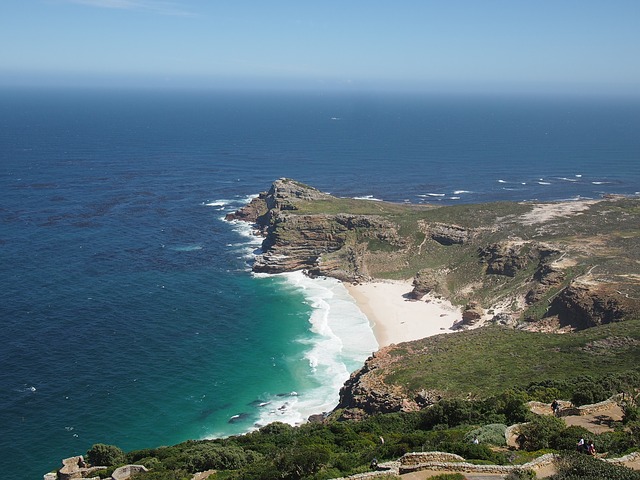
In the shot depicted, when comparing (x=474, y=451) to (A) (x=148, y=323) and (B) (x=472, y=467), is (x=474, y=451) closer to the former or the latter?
(B) (x=472, y=467)

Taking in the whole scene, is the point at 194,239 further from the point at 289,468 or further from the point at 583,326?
the point at 289,468

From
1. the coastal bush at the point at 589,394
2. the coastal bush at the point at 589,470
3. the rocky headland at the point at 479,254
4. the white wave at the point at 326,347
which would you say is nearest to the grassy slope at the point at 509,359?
the rocky headland at the point at 479,254

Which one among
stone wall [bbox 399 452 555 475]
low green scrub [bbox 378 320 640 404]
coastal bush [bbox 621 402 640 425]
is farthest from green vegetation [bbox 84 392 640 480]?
low green scrub [bbox 378 320 640 404]

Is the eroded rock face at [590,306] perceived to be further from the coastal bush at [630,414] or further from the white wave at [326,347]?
the coastal bush at [630,414]

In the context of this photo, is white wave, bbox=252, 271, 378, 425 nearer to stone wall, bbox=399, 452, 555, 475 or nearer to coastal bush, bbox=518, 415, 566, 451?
coastal bush, bbox=518, 415, 566, 451

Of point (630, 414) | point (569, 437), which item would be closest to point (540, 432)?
point (569, 437)

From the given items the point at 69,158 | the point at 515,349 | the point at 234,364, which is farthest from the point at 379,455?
the point at 69,158
